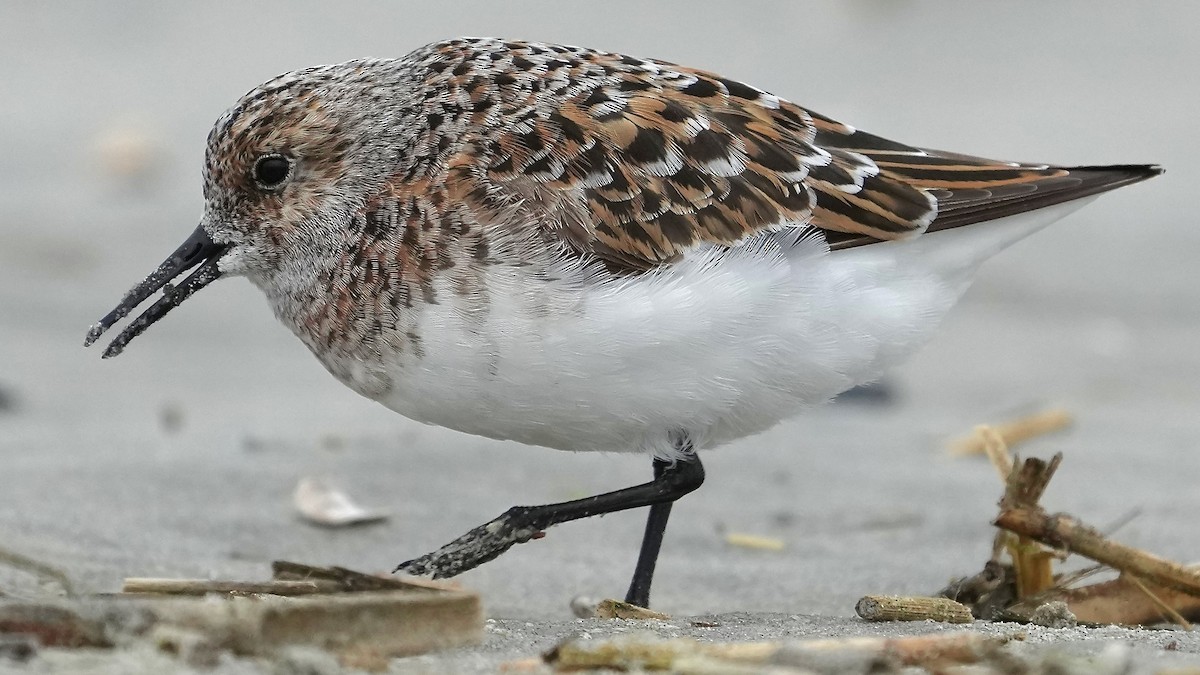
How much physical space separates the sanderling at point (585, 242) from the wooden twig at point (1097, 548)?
0.53 metres

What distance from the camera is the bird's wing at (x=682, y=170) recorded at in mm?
3438

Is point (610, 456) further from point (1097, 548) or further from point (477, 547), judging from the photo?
point (1097, 548)

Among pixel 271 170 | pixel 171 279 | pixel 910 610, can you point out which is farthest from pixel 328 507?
pixel 910 610

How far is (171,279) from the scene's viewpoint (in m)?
3.82

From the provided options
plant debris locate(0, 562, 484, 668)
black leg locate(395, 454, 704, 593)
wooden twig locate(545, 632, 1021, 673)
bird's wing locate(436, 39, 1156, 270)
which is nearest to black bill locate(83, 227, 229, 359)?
bird's wing locate(436, 39, 1156, 270)

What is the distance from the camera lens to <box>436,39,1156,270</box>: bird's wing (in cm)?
344

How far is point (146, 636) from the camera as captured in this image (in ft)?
7.88

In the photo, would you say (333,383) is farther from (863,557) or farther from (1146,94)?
(1146,94)

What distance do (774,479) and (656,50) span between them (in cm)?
455

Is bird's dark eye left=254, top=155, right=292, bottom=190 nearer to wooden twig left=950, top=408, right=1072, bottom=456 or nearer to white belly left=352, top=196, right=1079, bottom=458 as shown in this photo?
white belly left=352, top=196, right=1079, bottom=458

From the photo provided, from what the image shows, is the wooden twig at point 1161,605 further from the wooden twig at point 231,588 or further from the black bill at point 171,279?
the black bill at point 171,279

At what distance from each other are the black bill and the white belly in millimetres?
648

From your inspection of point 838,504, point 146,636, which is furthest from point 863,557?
point 146,636

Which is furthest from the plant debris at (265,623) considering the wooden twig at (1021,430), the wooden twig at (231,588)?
the wooden twig at (1021,430)
